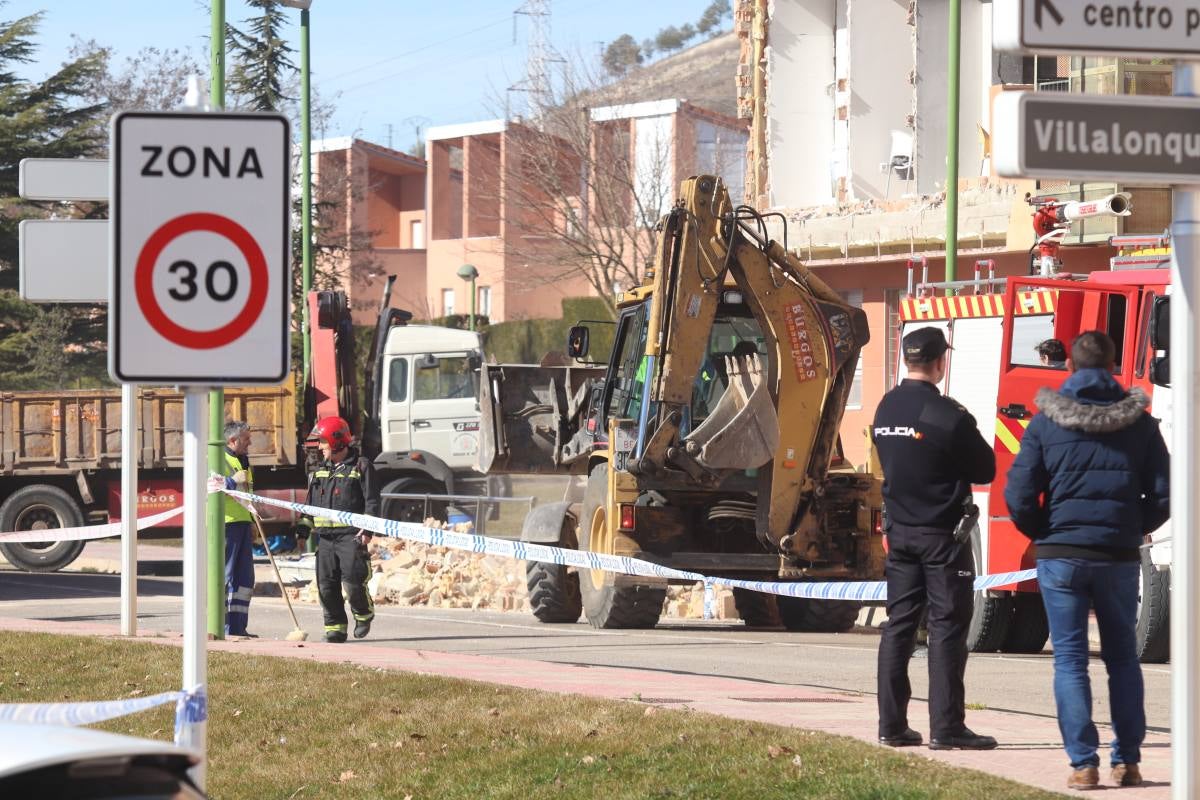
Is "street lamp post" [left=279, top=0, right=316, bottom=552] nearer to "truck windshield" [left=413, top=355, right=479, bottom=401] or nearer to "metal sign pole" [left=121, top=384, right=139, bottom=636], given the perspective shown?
"truck windshield" [left=413, top=355, right=479, bottom=401]

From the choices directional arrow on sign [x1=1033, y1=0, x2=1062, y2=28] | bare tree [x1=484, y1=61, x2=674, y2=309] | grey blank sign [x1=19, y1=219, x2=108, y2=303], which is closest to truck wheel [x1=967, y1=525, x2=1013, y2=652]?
grey blank sign [x1=19, y1=219, x2=108, y2=303]

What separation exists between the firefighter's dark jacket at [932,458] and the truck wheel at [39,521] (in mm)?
17868

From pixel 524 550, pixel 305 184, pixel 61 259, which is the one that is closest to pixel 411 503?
pixel 305 184

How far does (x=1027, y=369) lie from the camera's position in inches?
533

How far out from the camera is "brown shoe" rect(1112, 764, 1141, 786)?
24.2 feet

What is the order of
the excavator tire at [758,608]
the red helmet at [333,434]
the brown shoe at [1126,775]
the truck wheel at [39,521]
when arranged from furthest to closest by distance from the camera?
the truck wheel at [39,521] → the excavator tire at [758,608] → the red helmet at [333,434] → the brown shoe at [1126,775]

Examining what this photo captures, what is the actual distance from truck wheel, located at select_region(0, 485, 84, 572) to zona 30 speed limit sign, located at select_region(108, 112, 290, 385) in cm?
1963

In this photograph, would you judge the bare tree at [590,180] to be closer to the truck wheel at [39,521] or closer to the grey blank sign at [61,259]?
the truck wheel at [39,521]

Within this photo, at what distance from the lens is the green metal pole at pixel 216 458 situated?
1205cm

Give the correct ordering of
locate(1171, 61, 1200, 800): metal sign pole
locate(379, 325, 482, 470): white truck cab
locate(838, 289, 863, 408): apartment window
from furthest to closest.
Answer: locate(838, 289, 863, 408): apartment window < locate(379, 325, 482, 470): white truck cab < locate(1171, 61, 1200, 800): metal sign pole

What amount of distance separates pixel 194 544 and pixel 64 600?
1549 cm

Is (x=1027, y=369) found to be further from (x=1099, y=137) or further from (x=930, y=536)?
(x=1099, y=137)

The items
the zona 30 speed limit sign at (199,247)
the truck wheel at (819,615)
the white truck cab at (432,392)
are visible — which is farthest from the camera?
the white truck cab at (432,392)

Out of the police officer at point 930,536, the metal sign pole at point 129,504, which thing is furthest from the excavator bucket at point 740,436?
the police officer at point 930,536
